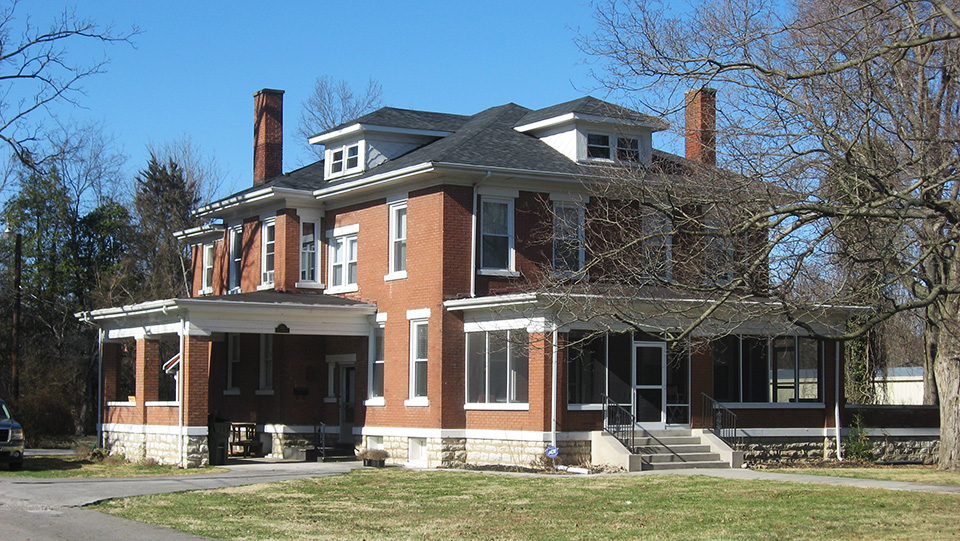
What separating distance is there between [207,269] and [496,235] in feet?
46.5

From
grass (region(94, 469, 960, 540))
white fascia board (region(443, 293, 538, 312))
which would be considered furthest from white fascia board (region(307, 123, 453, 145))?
grass (region(94, 469, 960, 540))

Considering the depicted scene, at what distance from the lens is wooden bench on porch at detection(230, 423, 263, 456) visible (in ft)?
97.3

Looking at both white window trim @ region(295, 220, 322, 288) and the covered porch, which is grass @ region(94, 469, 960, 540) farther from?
white window trim @ region(295, 220, 322, 288)

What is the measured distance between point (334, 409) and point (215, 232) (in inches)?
369

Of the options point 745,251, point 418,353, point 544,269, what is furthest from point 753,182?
point 418,353

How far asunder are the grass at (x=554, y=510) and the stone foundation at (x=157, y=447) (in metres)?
5.48

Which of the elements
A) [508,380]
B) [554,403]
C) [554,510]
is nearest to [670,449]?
[554,403]

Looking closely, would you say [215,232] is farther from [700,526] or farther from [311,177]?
[700,526]

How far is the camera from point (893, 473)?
2291 centimetres

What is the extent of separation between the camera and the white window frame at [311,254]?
30.6 m

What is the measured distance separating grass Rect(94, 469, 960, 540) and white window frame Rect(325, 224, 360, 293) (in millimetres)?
9518

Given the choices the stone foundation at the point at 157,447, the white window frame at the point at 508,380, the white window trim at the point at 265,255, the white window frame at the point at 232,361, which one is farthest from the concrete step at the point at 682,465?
the white window frame at the point at 232,361

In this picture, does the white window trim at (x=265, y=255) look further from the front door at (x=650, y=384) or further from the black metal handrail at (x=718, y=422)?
the black metal handrail at (x=718, y=422)

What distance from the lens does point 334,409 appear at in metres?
29.8
